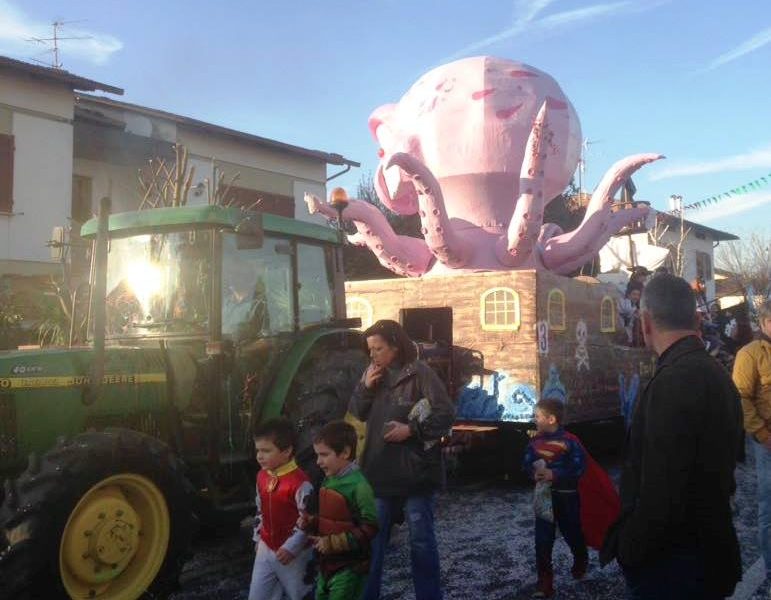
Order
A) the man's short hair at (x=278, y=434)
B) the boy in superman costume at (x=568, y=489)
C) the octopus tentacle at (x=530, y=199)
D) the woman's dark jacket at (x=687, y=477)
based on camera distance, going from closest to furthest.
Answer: the woman's dark jacket at (x=687, y=477) → the man's short hair at (x=278, y=434) → the boy in superman costume at (x=568, y=489) → the octopus tentacle at (x=530, y=199)

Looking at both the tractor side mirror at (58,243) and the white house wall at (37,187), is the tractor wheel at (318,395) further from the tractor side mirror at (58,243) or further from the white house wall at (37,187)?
the white house wall at (37,187)

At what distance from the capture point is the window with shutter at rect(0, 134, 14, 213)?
12867 mm

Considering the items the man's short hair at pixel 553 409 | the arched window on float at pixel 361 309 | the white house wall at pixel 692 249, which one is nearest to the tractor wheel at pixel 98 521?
the man's short hair at pixel 553 409

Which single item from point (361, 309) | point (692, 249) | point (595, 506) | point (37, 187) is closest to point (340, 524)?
point (595, 506)

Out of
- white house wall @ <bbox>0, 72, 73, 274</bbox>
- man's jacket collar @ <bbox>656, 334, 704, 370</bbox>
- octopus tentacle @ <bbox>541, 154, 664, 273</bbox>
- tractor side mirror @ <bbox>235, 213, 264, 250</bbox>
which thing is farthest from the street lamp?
white house wall @ <bbox>0, 72, 73, 274</bbox>

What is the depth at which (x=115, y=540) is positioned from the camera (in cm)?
379

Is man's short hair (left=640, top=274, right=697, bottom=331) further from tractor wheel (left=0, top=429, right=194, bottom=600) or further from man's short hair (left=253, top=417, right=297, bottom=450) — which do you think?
tractor wheel (left=0, top=429, right=194, bottom=600)

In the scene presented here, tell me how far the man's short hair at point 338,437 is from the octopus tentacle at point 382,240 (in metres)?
6.21

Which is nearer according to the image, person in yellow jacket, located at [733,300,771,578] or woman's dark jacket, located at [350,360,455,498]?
woman's dark jacket, located at [350,360,455,498]

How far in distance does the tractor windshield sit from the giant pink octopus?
4.16 meters

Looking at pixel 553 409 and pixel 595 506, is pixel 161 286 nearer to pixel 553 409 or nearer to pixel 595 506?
pixel 553 409

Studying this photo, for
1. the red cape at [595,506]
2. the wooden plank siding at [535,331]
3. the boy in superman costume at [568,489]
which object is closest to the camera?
the boy in superman costume at [568,489]

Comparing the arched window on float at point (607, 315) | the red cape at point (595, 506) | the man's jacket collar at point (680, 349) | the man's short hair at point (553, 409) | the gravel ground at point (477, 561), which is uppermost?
the arched window on float at point (607, 315)

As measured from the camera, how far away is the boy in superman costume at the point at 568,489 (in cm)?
455
